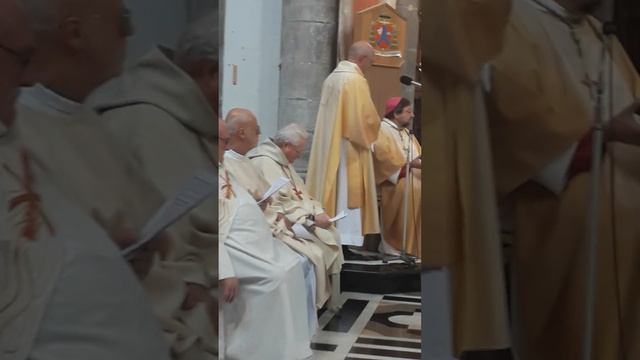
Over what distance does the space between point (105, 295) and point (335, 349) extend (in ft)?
9.77

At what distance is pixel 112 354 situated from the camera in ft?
5.94

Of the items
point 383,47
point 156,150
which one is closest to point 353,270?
point 383,47

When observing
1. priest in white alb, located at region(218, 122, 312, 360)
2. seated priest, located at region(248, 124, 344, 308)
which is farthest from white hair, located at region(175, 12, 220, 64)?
seated priest, located at region(248, 124, 344, 308)

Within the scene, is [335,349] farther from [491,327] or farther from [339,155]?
[491,327]

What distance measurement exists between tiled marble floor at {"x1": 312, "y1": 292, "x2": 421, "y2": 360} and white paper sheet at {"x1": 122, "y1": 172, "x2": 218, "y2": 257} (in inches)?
102

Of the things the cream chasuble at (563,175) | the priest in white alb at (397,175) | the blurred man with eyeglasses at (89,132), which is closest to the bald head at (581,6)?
the cream chasuble at (563,175)

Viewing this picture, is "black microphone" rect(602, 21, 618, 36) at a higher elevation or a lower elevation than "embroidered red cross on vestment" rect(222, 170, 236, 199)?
higher

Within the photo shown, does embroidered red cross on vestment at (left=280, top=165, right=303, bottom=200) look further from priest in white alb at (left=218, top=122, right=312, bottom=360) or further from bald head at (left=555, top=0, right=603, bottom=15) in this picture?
bald head at (left=555, top=0, right=603, bottom=15)

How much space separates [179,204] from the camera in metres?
1.93

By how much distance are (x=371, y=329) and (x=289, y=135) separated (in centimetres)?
132

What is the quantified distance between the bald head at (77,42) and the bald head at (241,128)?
91.7 inches

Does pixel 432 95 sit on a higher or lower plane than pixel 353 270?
higher

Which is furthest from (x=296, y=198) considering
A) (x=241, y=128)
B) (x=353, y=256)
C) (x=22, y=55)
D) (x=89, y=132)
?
(x=22, y=55)

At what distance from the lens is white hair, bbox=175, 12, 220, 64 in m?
1.89
